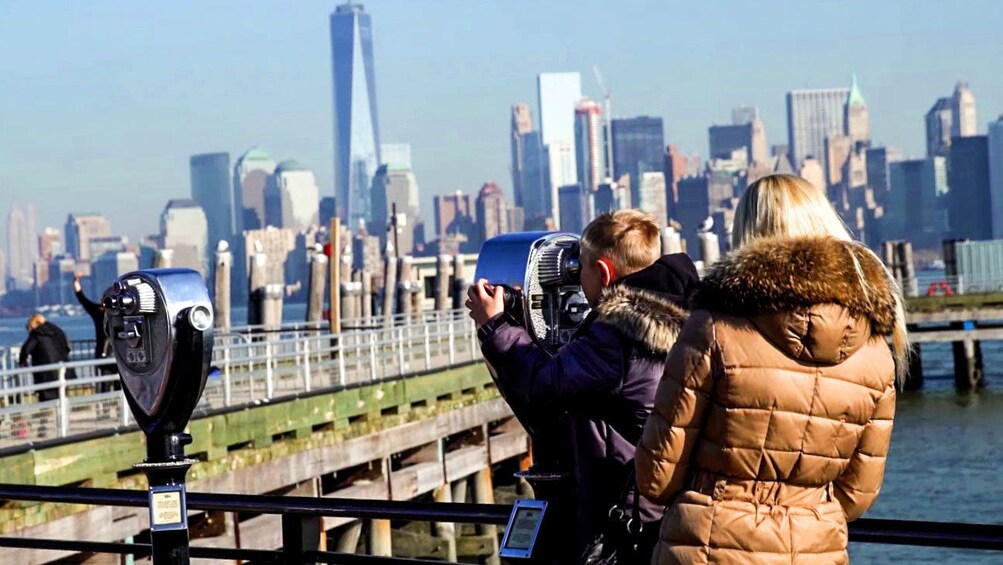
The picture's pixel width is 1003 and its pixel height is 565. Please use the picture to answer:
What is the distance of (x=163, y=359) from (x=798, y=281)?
88.9 inches

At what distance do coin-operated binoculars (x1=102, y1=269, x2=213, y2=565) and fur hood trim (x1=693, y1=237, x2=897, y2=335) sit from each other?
197 centimetres

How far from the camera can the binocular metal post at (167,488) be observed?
17.9 ft

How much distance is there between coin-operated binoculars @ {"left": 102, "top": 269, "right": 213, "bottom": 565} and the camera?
534cm

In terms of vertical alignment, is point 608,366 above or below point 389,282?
above

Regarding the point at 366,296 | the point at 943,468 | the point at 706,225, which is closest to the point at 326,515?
the point at 943,468

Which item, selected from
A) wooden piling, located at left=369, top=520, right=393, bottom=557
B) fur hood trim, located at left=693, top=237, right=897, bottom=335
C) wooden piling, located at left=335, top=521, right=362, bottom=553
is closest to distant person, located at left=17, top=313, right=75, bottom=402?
wooden piling, located at left=335, top=521, right=362, bottom=553

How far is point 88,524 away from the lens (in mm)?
14211

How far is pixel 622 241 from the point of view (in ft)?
14.7

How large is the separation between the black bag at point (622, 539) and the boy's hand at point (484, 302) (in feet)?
1.70

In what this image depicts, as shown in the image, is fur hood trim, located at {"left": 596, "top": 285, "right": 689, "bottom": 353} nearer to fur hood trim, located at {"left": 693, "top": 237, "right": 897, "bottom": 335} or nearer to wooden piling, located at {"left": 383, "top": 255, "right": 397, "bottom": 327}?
fur hood trim, located at {"left": 693, "top": 237, "right": 897, "bottom": 335}

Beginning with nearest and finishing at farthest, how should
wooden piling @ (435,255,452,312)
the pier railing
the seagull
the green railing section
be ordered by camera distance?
1. the green railing section
2. the pier railing
3. the seagull
4. wooden piling @ (435,255,452,312)

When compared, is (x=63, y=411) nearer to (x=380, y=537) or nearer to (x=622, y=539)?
(x=380, y=537)

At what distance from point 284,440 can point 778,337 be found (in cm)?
1638

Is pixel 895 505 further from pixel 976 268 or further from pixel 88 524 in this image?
pixel 976 268
